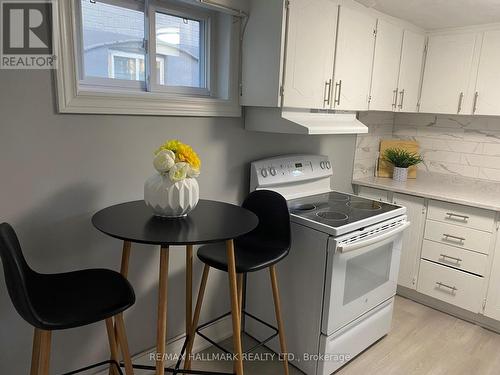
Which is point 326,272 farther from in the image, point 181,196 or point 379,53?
point 379,53

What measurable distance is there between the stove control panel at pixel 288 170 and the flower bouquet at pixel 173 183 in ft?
2.46

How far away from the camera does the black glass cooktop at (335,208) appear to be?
2082 millimetres

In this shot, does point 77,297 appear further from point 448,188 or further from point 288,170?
point 448,188

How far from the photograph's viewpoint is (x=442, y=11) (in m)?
2.41

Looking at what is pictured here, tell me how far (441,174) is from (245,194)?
1.94 meters

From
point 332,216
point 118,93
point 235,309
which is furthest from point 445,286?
point 118,93

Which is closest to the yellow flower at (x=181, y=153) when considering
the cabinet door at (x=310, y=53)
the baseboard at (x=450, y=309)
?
the cabinet door at (x=310, y=53)

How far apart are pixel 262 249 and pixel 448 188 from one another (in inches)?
70.3

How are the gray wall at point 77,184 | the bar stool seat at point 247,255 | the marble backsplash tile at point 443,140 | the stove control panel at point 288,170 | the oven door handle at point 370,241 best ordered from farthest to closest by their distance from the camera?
1. the marble backsplash tile at point 443,140
2. the stove control panel at point 288,170
3. the oven door handle at point 370,241
4. the bar stool seat at point 247,255
5. the gray wall at point 77,184

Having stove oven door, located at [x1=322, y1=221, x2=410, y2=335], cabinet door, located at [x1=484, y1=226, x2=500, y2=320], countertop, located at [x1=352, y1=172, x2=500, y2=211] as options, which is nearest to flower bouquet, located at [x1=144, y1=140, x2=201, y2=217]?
stove oven door, located at [x1=322, y1=221, x2=410, y2=335]

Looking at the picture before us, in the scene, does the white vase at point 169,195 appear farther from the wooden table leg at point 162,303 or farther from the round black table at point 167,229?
the wooden table leg at point 162,303

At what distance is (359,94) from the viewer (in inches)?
95.0

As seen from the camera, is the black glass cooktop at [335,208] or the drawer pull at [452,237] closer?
the black glass cooktop at [335,208]

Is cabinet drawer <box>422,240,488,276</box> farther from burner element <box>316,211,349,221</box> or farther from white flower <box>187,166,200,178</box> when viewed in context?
white flower <box>187,166,200,178</box>
